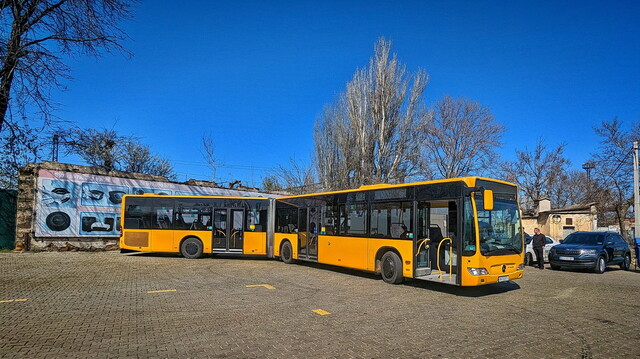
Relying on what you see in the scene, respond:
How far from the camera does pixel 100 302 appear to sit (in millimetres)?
8461

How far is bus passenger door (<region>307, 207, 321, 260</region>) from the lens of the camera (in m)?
15.1

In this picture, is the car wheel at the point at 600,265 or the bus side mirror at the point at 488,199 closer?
the bus side mirror at the point at 488,199

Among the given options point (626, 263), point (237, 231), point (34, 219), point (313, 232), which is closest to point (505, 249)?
point (313, 232)

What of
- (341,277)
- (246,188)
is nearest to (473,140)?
(246,188)

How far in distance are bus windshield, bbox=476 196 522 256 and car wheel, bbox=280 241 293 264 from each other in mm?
8528

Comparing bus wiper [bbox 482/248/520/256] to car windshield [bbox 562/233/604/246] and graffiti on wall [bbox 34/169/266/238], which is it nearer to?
car windshield [bbox 562/233/604/246]

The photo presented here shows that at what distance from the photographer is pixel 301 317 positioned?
745 cm

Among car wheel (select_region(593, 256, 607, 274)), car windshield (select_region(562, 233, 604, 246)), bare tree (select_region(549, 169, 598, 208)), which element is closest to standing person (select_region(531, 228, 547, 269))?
→ car windshield (select_region(562, 233, 604, 246))

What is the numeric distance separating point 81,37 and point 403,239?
33.4 feet

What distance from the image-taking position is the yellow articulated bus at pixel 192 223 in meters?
18.2

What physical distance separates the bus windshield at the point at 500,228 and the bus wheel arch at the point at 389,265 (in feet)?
8.21

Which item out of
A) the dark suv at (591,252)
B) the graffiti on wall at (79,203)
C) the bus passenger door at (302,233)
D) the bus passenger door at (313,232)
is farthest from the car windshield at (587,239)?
the graffiti on wall at (79,203)

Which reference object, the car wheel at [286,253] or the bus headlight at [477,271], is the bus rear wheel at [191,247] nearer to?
the car wheel at [286,253]

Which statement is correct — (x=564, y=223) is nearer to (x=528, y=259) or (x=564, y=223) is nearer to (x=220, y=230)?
(x=528, y=259)
